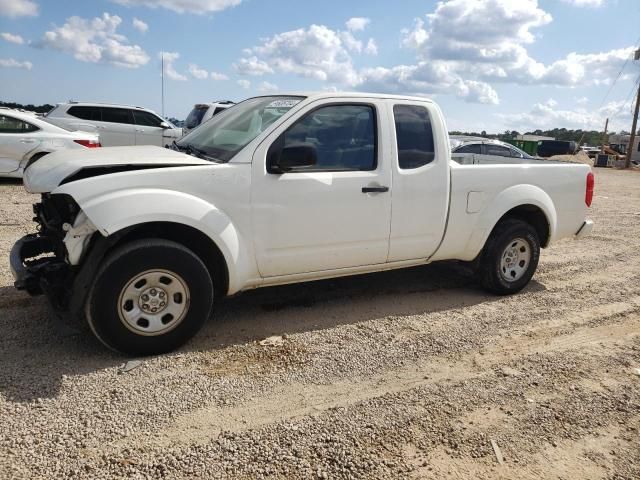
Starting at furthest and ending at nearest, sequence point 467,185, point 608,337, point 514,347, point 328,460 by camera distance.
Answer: point 467,185, point 608,337, point 514,347, point 328,460

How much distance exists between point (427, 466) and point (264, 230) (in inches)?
78.4

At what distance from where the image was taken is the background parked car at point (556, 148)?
37.0 meters

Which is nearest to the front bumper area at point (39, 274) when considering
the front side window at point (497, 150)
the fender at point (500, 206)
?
the fender at point (500, 206)

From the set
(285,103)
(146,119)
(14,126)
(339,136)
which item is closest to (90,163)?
(285,103)

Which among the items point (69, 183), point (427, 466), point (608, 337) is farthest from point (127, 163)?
point (608, 337)

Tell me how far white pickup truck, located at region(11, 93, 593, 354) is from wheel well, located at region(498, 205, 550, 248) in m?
0.17

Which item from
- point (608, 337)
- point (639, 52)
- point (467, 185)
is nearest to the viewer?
point (608, 337)

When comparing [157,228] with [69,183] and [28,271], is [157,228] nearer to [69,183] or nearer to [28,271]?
[69,183]

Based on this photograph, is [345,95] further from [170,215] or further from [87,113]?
[87,113]

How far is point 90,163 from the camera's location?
3574 millimetres

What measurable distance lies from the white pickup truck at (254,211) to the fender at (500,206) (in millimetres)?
15

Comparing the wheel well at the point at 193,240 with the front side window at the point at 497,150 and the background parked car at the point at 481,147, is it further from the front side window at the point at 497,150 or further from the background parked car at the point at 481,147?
the front side window at the point at 497,150

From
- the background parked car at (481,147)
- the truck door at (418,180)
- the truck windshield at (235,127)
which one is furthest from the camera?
the background parked car at (481,147)

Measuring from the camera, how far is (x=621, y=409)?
343 cm
